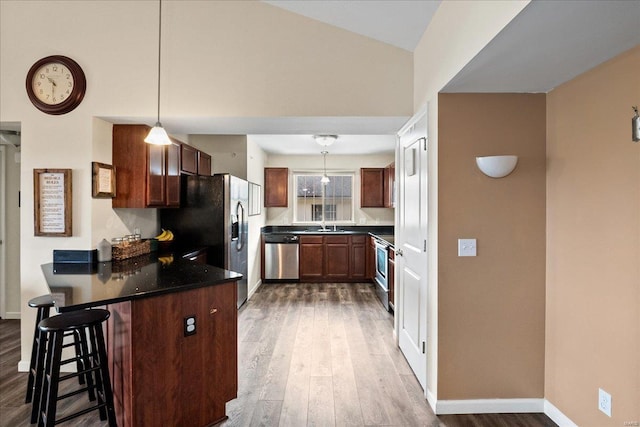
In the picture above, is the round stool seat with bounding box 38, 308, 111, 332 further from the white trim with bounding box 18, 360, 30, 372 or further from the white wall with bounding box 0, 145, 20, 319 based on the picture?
the white wall with bounding box 0, 145, 20, 319

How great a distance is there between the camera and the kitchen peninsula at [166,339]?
179cm

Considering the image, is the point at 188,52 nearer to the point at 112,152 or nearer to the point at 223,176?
the point at 112,152

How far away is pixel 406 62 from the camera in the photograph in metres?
2.74

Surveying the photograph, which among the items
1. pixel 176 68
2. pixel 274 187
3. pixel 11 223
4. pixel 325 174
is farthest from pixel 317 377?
pixel 325 174

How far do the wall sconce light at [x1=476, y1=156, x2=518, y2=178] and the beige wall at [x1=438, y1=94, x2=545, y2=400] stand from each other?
2.1 inches

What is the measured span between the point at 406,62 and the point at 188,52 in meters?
1.75

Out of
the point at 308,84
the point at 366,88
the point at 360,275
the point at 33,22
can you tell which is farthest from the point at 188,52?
the point at 360,275

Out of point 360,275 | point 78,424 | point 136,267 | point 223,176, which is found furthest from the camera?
point 360,275

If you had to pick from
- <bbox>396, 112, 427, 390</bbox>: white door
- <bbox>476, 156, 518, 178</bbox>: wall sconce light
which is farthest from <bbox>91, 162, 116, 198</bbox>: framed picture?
<bbox>476, 156, 518, 178</bbox>: wall sconce light

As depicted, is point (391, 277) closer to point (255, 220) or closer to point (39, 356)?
point (255, 220)

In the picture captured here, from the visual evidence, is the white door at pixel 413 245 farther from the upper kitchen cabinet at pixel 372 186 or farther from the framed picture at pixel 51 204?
the upper kitchen cabinet at pixel 372 186

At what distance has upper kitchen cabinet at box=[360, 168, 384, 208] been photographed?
6508mm

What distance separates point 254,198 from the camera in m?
5.44

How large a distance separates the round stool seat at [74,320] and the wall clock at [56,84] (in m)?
1.74
